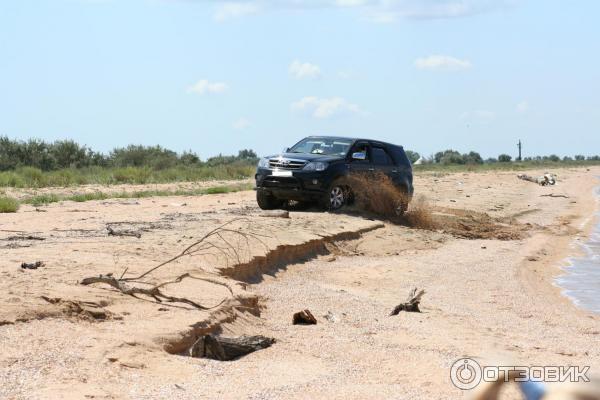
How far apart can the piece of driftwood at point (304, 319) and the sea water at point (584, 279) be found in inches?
181

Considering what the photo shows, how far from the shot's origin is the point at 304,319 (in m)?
9.41

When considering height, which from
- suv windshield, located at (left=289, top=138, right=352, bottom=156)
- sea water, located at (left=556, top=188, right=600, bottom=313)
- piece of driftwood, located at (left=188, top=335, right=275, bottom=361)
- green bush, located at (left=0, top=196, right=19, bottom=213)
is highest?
suv windshield, located at (left=289, top=138, right=352, bottom=156)

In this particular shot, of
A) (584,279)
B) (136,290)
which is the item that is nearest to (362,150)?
(584,279)

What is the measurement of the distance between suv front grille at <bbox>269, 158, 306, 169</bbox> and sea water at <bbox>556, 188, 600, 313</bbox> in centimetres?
526

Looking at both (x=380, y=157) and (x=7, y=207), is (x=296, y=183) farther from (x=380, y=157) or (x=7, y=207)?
(x=7, y=207)

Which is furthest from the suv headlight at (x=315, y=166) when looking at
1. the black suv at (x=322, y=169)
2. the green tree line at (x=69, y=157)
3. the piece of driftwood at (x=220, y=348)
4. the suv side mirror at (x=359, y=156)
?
the green tree line at (x=69, y=157)

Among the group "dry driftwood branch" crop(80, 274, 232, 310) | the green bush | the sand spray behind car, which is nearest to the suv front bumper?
the sand spray behind car

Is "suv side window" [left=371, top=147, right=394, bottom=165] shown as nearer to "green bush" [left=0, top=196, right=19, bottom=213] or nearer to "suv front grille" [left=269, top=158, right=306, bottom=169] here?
"suv front grille" [left=269, top=158, right=306, bottom=169]

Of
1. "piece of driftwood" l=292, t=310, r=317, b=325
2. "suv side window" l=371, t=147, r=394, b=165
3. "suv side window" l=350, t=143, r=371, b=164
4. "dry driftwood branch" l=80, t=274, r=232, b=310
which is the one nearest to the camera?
"dry driftwood branch" l=80, t=274, r=232, b=310

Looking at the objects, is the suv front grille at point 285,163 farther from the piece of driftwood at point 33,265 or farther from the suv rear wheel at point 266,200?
the piece of driftwood at point 33,265

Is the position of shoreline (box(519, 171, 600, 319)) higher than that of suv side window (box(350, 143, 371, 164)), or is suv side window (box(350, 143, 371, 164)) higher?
suv side window (box(350, 143, 371, 164))

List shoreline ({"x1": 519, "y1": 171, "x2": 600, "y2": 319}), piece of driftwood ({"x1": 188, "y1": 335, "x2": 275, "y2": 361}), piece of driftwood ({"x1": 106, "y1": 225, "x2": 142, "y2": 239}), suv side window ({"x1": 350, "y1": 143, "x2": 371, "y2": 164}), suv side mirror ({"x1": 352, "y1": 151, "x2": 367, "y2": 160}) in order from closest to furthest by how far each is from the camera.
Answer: piece of driftwood ({"x1": 188, "y1": 335, "x2": 275, "y2": 361}) < piece of driftwood ({"x1": 106, "y1": 225, "x2": 142, "y2": 239}) < shoreline ({"x1": 519, "y1": 171, "x2": 600, "y2": 319}) < suv side mirror ({"x1": 352, "y1": 151, "x2": 367, "y2": 160}) < suv side window ({"x1": 350, "y1": 143, "x2": 371, "y2": 164})

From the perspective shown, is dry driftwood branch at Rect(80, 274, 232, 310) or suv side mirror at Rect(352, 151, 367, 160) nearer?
dry driftwood branch at Rect(80, 274, 232, 310)

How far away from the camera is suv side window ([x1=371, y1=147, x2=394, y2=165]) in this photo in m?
20.7
